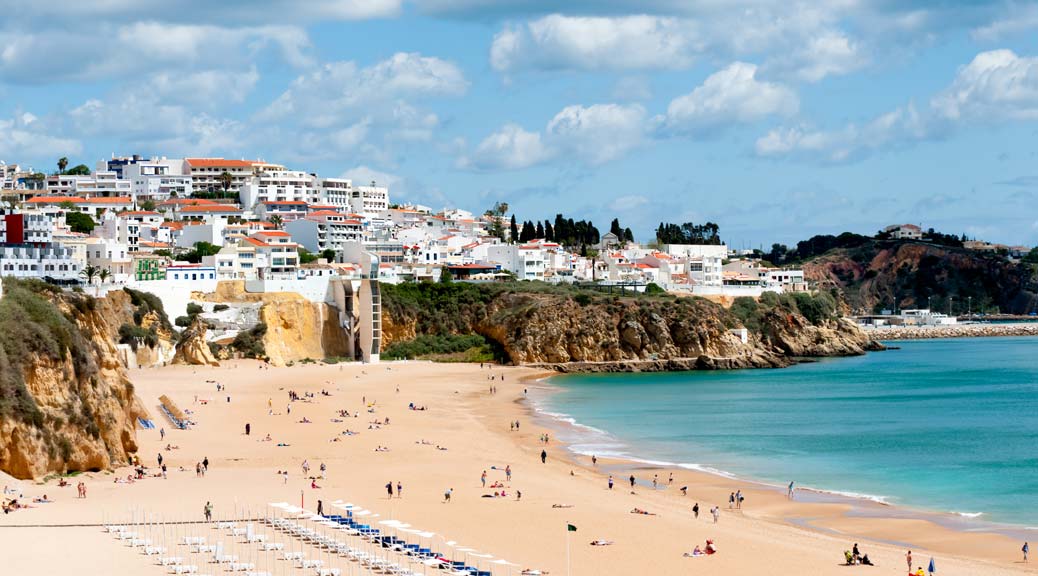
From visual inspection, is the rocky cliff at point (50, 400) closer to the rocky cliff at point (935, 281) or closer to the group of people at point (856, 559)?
the group of people at point (856, 559)

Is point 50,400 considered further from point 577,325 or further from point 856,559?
point 577,325

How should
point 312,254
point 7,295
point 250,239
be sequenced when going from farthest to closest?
1. point 312,254
2. point 250,239
3. point 7,295

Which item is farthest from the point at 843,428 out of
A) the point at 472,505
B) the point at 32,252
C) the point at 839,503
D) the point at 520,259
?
the point at 520,259

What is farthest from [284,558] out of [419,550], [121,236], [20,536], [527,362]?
[121,236]

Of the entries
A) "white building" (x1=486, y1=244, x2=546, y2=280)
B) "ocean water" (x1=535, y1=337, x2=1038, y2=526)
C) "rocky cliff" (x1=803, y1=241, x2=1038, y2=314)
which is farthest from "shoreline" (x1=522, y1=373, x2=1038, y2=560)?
"rocky cliff" (x1=803, y1=241, x2=1038, y2=314)

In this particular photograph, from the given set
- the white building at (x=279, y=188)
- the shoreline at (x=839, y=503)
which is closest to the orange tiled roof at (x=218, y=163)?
the white building at (x=279, y=188)

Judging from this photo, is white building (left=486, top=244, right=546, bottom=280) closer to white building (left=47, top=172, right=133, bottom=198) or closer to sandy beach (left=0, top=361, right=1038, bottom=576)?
white building (left=47, top=172, right=133, bottom=198)

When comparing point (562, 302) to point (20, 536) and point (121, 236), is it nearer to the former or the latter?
point (121, 236)
